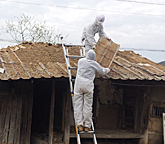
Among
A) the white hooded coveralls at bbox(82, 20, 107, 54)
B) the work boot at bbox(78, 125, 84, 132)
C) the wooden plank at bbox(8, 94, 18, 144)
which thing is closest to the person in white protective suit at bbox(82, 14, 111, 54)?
the white hooded coveralls at bbox(82, 20, 107, 54)

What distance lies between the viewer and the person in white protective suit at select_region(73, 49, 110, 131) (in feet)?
18.3

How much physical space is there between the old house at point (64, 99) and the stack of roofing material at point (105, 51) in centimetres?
46

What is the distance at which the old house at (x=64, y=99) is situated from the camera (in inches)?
289

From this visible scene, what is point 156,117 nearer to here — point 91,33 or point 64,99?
point 64,99

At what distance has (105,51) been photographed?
7.06m

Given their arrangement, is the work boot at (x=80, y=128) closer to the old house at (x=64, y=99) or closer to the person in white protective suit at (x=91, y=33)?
the old house at (x=64, y=99)

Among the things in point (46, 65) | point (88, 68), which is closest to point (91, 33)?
point (46, 65)

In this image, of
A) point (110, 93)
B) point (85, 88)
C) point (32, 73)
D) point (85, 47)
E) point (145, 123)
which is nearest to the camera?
point (85, 88)

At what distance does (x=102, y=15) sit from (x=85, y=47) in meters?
1.05

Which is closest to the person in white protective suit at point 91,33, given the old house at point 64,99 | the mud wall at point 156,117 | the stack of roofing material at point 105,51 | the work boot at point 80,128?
the stack of roofing material at point 105,51

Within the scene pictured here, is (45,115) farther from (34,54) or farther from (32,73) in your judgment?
(32,73)

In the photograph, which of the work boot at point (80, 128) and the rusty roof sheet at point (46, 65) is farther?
the rusty roof sheet at point (46, 65)

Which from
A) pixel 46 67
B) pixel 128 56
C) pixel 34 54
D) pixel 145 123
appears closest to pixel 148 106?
pixel 145 123

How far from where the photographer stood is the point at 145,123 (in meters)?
8.57
